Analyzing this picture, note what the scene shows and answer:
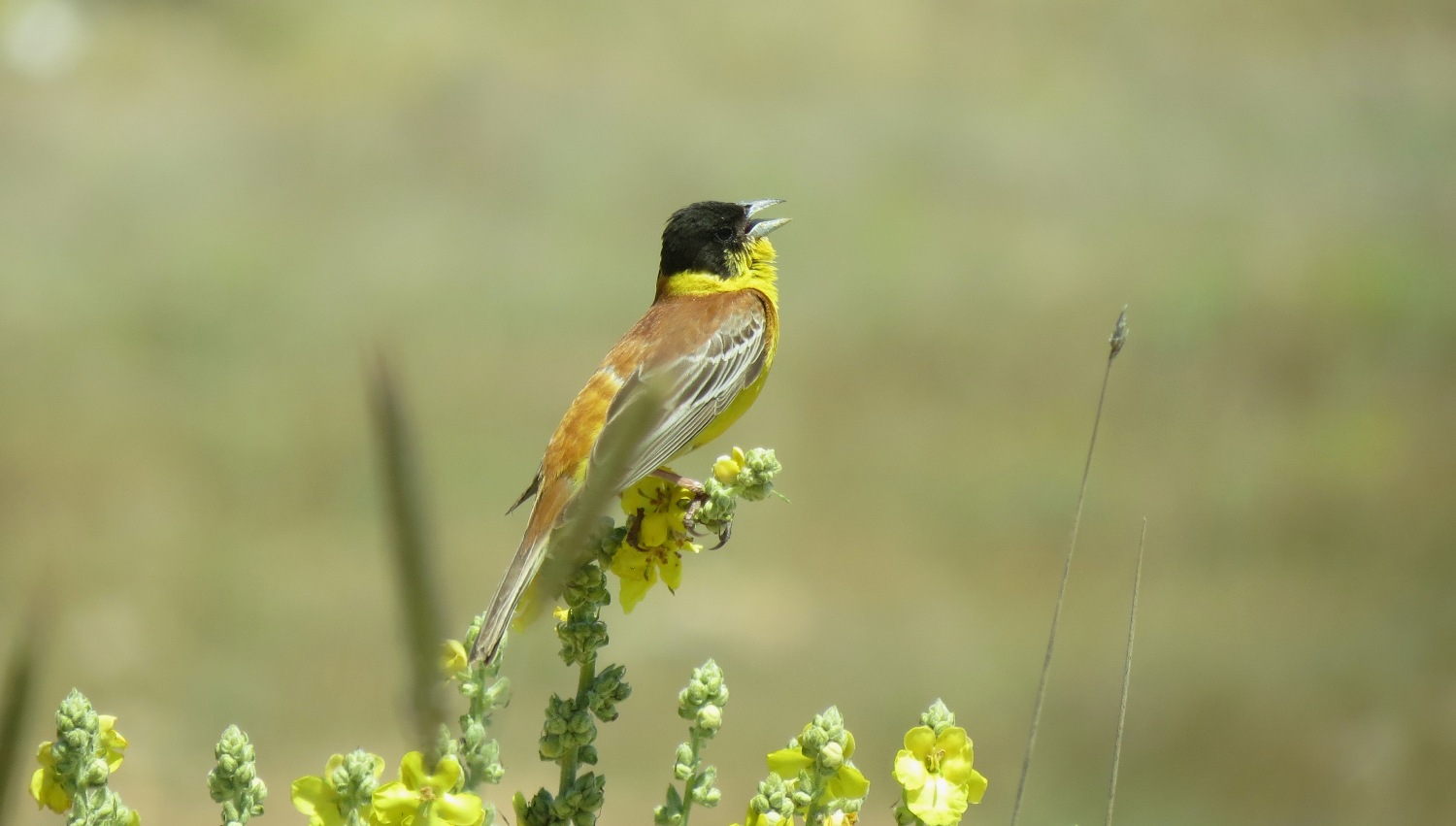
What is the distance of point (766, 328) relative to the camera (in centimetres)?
259

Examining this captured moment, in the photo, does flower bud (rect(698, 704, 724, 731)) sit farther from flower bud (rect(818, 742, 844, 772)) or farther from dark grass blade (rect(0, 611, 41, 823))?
dark grass blade (rect(0, 611, 41, 823))

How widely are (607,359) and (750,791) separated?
130 inches

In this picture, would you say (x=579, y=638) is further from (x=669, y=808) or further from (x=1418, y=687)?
(x=1418, y=687)

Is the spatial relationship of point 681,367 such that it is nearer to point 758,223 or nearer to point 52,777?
point 758,223

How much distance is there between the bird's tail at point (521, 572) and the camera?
1173mm

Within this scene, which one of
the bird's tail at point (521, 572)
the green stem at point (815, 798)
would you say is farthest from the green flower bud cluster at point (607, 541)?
the green stem at point (815, 798)

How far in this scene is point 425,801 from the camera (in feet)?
3.18

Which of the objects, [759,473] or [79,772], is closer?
[79,772]

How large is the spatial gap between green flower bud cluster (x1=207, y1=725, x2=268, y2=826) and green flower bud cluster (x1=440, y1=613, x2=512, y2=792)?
0.16 metres

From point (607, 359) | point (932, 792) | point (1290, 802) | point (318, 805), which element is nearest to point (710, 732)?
point (932, 792)

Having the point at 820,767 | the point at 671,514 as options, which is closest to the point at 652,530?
the point at 671,514

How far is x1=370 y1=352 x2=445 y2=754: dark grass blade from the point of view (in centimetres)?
40

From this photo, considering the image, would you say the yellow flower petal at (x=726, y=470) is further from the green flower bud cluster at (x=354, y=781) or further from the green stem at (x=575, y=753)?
the green flower bud cluster at (x=354, y=781)

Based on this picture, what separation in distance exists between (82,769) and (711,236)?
1939mm
